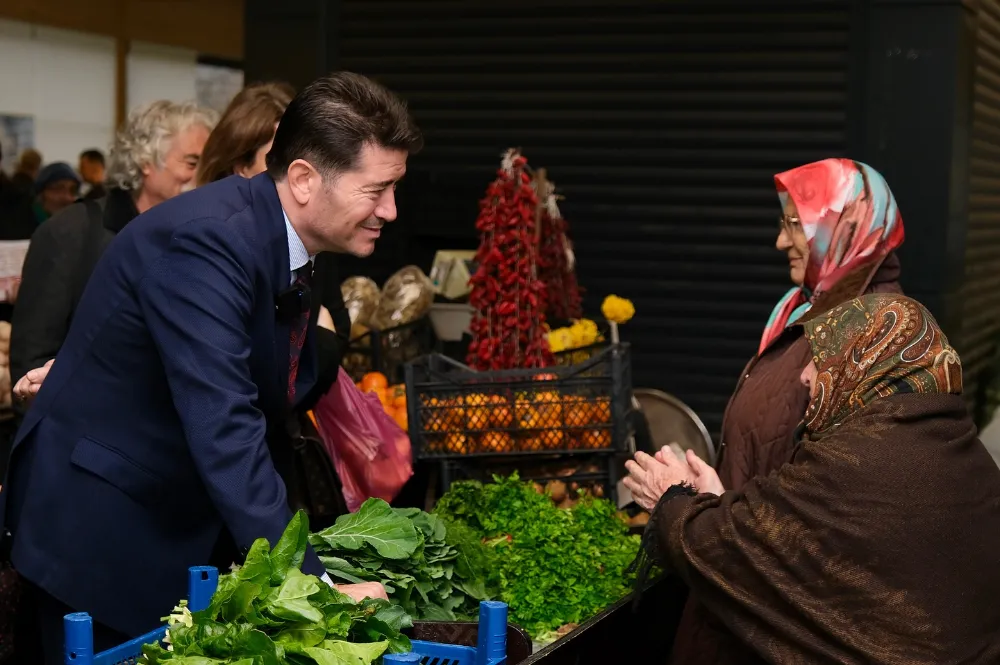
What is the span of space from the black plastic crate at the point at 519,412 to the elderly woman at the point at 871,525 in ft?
4.23

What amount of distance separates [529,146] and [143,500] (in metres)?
4.27

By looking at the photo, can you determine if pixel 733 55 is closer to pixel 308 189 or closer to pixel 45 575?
pixel 308 189

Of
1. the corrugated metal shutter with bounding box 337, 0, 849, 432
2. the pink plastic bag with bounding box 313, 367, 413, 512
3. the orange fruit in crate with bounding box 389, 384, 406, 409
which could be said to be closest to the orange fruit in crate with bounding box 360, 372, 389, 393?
the orange fruit in crate with bounding box 389, 384, 406, 409

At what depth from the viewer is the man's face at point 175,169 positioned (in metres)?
4.07

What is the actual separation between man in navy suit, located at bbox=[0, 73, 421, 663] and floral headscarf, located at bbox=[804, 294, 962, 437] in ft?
3.17

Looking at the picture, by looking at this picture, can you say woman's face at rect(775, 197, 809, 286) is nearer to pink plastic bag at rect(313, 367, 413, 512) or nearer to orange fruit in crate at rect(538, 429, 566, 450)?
orange fruit in crate at rect(538, 429, 566, 450)

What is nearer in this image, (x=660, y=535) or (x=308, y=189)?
(x=308, y=189)

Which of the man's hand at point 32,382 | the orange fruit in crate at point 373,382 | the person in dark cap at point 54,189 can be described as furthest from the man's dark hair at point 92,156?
the man's hand at point 32,382

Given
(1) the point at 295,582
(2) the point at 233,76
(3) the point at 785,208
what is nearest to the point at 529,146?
(3) the point at 785,208

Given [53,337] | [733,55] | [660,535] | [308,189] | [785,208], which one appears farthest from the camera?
[733,55]

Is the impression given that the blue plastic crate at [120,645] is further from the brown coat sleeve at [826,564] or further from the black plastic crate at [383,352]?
the black plastic crate at [383,352]

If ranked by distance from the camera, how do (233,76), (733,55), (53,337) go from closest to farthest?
(53,337), (733,55), (233,76)

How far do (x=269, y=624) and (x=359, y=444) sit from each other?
1987mm

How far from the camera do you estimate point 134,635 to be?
2723 mm
